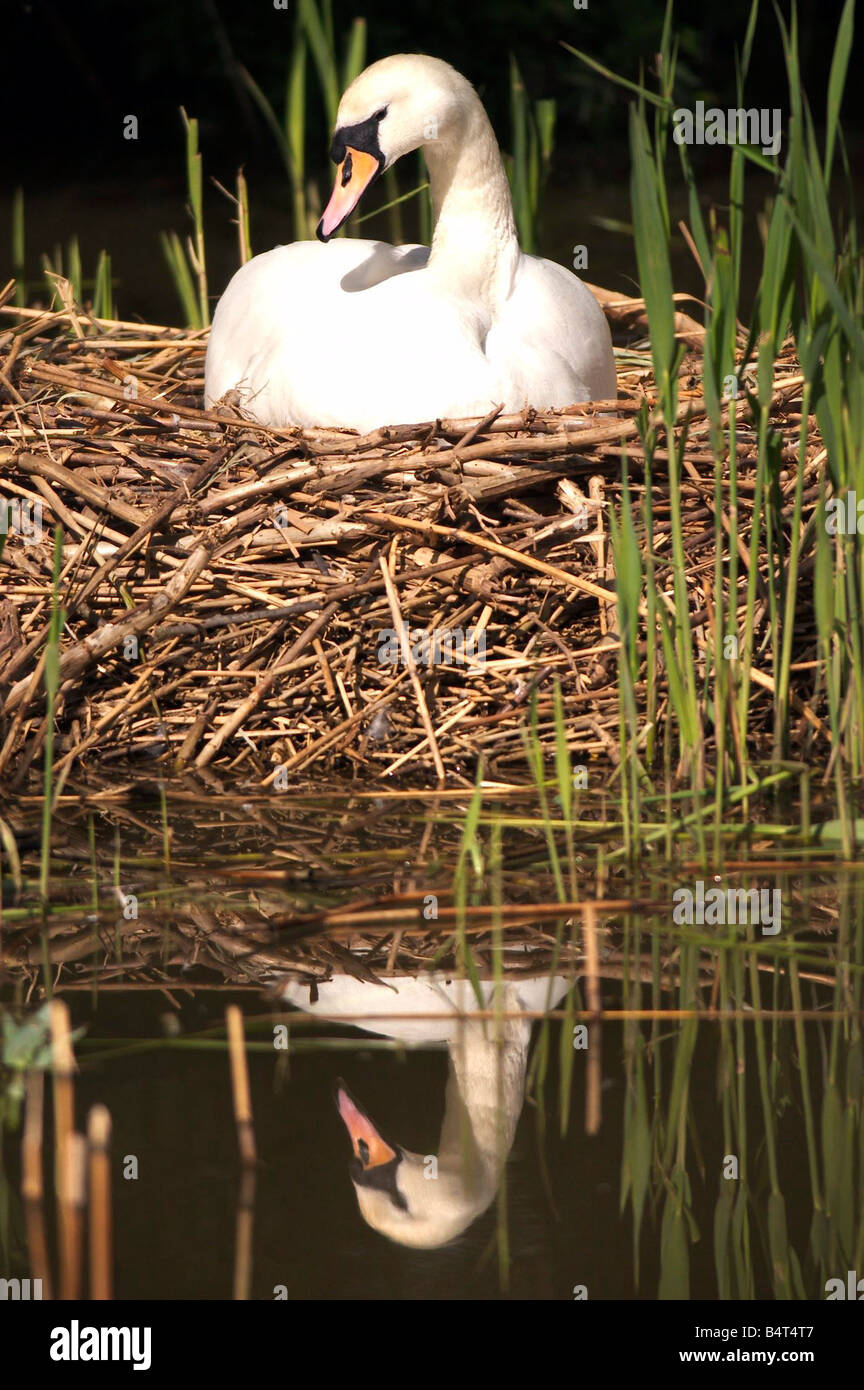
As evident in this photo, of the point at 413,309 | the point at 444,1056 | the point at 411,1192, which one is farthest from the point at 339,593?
the point at 411,1192

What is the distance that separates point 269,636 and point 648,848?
36.5 inches

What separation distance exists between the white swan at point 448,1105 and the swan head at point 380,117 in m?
1.90

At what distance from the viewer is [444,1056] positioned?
2.36 meters

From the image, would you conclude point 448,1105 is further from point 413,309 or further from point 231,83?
point 231,83

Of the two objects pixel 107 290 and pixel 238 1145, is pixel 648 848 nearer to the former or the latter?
pixel 238 1145

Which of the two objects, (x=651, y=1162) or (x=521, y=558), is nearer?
(x=651, y=1162)

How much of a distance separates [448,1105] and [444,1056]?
0.11m

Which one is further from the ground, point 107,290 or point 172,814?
point 107,290

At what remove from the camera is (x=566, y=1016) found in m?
2.42

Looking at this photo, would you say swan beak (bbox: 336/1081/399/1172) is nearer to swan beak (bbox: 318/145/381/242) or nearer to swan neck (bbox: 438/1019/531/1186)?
swan neck (bbox: 438/1019/531/1186)

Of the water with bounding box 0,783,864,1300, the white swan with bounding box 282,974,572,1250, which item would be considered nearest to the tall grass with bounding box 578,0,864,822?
the water with bounding box 0,783,864,1300

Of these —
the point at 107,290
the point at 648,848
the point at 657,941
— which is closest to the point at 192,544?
the point at 648,848

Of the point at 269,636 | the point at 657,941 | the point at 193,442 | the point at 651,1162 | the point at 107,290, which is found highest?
the point at 107,290

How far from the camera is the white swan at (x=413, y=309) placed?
3.70 metres
